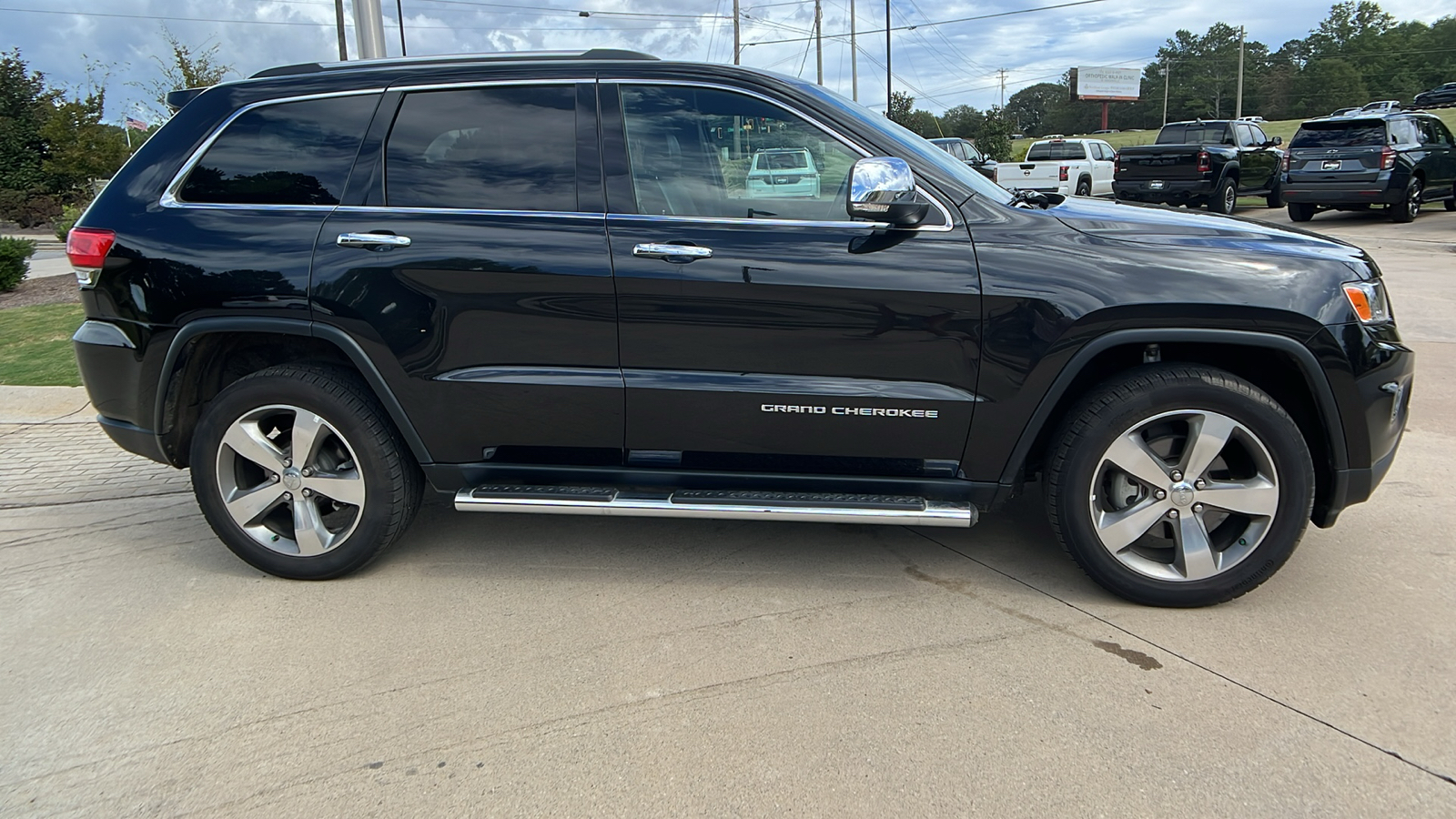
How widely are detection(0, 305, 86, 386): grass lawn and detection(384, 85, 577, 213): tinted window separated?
12.0ft

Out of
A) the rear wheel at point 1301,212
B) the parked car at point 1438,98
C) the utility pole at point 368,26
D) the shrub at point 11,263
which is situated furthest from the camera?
the parked car at point 1438,98

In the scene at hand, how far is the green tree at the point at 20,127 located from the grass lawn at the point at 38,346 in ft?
67.6

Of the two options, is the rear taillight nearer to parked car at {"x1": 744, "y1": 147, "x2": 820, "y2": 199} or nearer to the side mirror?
parked car at {"x1": 744, "y1": 147, "x2": 820, "y2": 199}

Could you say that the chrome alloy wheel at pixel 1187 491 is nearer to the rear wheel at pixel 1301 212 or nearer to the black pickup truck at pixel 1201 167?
the black pickup truck at pixel 1201 167

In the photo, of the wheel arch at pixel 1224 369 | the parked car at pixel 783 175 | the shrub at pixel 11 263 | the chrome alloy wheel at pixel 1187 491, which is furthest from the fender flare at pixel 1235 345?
the shrub at pixel 11 263

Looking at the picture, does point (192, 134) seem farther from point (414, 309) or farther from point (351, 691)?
point (351, 691)

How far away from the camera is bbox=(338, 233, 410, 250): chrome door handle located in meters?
3.40

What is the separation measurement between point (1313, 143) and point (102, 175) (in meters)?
25.7

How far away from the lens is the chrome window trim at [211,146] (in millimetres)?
3516

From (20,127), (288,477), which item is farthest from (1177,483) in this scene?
(20,127)

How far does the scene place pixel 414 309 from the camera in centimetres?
341

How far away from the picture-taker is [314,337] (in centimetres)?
350

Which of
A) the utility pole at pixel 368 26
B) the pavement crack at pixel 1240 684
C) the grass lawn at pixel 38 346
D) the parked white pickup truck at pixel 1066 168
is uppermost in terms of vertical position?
the utility pole at pixel 368 26

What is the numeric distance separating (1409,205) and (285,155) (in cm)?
1955
